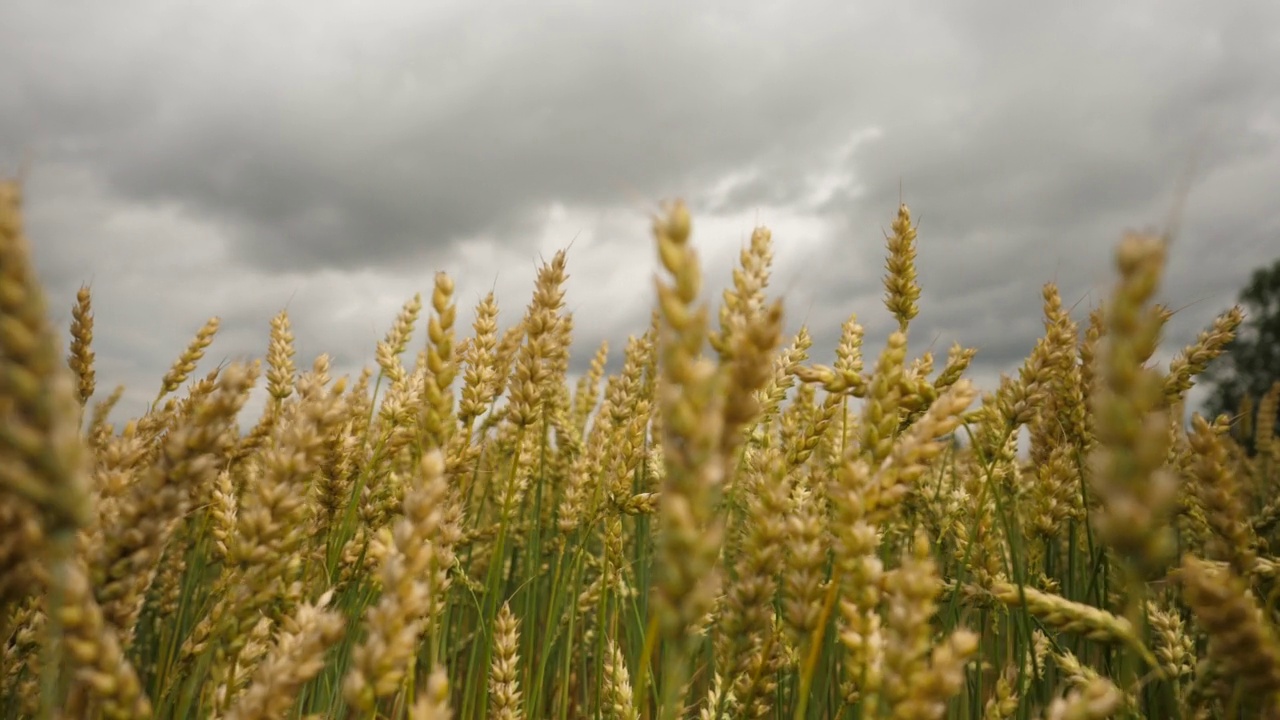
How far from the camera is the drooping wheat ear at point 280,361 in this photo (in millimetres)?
3418

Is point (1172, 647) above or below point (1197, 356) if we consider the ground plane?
below

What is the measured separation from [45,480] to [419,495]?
0.47m

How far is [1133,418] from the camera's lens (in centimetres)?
100

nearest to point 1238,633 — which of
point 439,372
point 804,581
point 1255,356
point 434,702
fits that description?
point 804,581

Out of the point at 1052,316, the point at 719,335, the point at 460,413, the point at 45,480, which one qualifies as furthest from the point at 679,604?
the point at 1052,316

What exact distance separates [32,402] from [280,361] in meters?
2.77

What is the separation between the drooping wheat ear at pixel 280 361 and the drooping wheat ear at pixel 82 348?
0.69 m

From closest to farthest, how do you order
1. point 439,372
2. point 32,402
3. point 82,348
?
point 32,402 → point 439,372 → point 82,348

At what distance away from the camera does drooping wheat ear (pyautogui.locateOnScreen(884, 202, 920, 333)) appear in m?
2.62

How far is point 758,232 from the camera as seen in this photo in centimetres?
167

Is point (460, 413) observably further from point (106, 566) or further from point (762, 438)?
point (762, 438)

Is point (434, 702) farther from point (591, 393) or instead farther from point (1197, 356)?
point (591, 393)

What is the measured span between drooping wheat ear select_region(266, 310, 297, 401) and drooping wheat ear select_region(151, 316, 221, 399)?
0.26m

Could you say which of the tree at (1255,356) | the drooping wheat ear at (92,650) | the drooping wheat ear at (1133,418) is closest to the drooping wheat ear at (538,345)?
the drooping wheat ear at (92,650)
